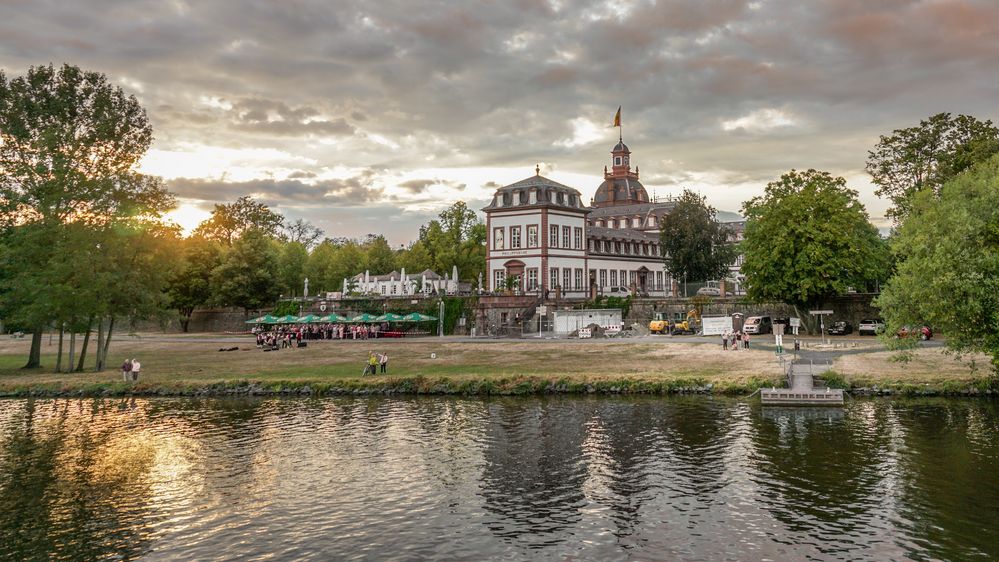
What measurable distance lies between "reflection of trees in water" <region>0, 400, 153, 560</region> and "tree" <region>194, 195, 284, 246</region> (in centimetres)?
7615

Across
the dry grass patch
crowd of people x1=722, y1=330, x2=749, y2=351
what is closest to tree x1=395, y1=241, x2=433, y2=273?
crowd of people x1=722, y1=330, x2=749, y2=351

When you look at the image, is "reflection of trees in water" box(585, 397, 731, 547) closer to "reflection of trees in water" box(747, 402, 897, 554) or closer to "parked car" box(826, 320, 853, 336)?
"reflection of trees in water" box(747, 402, 897, 554)

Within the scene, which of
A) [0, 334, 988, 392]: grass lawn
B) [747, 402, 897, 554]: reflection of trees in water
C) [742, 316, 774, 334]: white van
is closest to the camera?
[747, 402, 897, 554]: reflection of trees in water

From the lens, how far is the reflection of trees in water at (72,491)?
1606 cm

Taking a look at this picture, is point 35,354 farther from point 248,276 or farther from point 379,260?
point 379,260

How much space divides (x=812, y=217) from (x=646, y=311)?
62.8 feet

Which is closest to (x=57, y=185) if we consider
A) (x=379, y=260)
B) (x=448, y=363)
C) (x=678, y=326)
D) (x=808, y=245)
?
(x=448, y=363)

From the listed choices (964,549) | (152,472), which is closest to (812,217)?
(964,549)

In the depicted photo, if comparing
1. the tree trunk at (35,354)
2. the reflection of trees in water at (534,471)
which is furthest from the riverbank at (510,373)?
the reflection of trees in water at (534,471)

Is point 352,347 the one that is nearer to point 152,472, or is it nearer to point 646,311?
point 646,311

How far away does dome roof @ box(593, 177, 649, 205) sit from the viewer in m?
136

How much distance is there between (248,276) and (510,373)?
54953mm

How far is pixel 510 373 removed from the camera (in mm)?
38625

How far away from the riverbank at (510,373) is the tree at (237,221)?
54277mm
